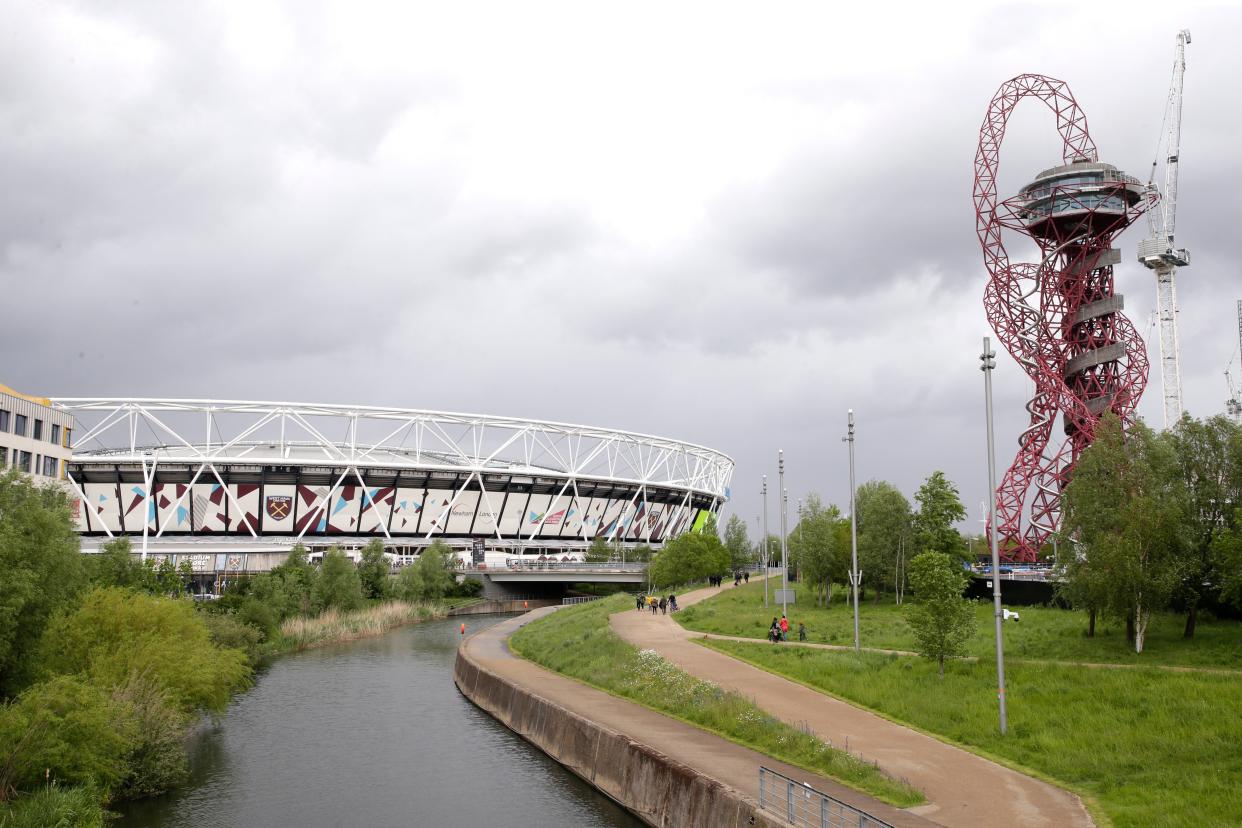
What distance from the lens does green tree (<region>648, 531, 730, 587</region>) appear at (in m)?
71.2

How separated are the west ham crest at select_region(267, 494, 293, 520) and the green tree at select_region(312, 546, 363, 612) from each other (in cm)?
2760

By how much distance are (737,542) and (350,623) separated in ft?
169

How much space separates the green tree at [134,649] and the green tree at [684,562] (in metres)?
46.4

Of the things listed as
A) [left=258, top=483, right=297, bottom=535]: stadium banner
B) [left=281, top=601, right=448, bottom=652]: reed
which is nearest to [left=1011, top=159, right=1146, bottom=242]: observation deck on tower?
[left=281, top=601, right=448, bottom=652]: reed

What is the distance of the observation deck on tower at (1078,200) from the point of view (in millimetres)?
62500

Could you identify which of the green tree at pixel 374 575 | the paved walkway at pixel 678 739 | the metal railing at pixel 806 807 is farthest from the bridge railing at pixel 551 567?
the metal railing at pixel 806 807

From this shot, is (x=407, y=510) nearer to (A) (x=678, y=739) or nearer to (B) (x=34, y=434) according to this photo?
(B) (x=34, y=434)

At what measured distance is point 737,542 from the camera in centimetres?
9950

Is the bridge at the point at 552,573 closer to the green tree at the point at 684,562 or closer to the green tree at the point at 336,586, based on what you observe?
the green tree at the point at 684,562

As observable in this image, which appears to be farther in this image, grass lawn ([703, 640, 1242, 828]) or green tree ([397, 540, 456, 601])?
green tree ([397, 540, 456, 601])

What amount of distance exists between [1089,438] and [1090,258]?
12.3 m

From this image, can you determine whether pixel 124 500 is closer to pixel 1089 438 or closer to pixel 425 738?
pixel 425 738

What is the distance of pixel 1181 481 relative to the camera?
29.8 m

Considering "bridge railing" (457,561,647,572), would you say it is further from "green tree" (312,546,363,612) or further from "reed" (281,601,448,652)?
"green tree" (312,546,363,612)
